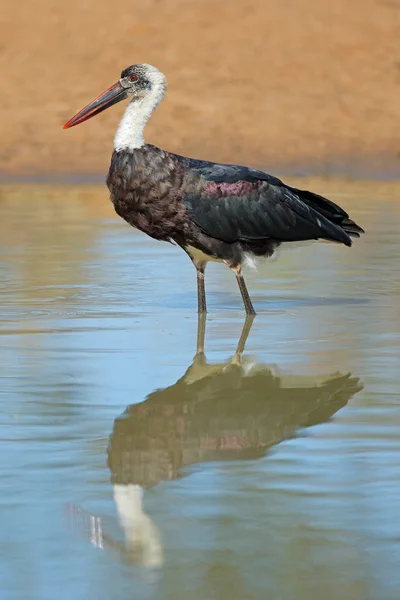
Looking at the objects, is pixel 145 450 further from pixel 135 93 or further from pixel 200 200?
pixel 135 93

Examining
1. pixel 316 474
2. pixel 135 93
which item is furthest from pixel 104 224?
pixel 316 474

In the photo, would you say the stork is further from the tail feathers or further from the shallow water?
the shallow water

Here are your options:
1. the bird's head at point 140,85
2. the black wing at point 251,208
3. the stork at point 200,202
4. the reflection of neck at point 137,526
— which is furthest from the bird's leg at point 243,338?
the reflection of neck at point 137,526

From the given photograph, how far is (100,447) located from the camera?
6.09 metres

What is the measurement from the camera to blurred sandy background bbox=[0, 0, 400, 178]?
21953mm

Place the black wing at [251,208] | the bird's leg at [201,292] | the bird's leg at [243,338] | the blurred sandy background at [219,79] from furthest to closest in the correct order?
the blurred sandy background at [219,79], the bird's leg at [201,292], the black wing at [251,208], the bird's leg at [243,338]

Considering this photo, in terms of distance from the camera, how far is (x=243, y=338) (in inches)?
354

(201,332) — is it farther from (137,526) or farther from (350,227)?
(137,526)

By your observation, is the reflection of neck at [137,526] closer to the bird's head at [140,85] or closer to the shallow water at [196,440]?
the shallow water at [196,440]

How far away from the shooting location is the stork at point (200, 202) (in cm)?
967

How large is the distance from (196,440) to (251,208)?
13.5 ft

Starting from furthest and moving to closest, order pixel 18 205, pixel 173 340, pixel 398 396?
pixel 18 205
pixel 173 340
pixel 398 396

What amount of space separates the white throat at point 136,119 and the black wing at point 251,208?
0.33m

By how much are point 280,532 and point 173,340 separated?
4.03 meters
